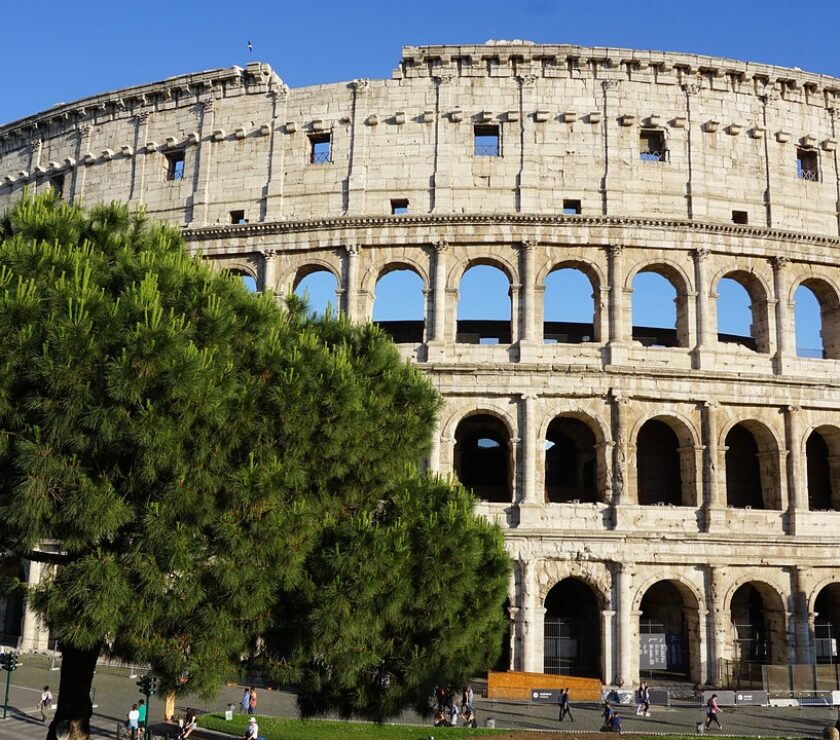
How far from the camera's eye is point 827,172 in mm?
24109

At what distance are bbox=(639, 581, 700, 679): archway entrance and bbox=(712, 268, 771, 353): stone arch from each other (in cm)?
702

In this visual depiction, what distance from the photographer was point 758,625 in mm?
23141

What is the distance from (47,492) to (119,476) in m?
0.85

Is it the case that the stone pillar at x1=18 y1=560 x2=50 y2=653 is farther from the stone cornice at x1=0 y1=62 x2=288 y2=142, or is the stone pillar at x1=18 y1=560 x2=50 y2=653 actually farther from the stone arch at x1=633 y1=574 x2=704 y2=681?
the stone arch at x1=633 y1=574 x2=704 y2=681

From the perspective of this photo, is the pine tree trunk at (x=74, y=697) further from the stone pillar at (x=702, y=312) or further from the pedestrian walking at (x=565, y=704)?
the stone pillar at (x=702, y=312)

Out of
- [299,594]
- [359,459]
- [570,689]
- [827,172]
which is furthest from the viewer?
[827,172]

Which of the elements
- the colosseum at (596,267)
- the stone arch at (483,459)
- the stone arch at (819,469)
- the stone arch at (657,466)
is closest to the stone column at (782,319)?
the colosseum at (596,267)

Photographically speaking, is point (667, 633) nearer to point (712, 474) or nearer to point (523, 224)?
point (712, 474)

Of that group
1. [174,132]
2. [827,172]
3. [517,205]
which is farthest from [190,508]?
[827,172]

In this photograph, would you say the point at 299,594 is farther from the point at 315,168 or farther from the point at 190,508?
the point at 315,168

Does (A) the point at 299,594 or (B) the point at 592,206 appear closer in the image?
(A) the point at 299,594

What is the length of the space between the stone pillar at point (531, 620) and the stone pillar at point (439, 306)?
5807 mm

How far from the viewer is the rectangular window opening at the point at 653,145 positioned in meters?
23.4

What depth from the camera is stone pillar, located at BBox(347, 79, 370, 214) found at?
23.2m
